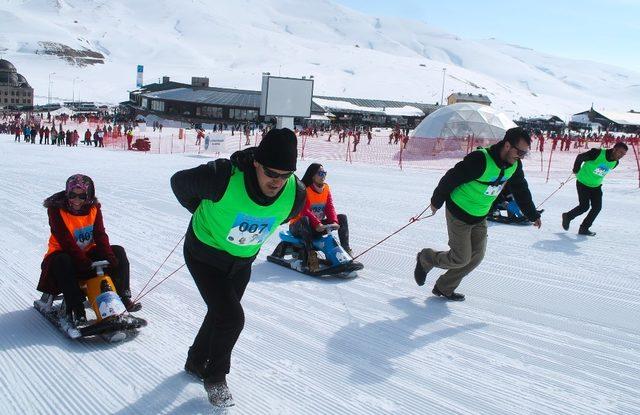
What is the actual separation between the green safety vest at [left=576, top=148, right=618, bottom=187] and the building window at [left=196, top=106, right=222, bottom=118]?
5576 centimetres

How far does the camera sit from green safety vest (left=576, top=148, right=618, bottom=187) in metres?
8.44

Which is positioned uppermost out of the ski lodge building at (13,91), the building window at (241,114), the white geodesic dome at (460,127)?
the ski lodge building at (13,91)

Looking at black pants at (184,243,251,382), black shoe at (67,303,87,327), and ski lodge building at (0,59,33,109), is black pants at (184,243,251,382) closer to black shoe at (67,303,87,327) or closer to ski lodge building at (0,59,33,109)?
black shoe at (67,303,87,327)

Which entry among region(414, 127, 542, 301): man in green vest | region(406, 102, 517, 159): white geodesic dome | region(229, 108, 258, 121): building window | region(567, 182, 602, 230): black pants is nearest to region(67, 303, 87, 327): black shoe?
region(414, 127, 542, 301): man in green vest

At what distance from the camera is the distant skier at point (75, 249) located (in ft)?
12.8

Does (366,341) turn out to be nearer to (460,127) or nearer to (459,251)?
(459,251)

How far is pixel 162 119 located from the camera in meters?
60.6

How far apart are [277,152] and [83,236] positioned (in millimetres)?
2096

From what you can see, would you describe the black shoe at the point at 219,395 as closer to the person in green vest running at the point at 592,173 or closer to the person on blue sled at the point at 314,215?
the person on blue sled at the point at 314,215

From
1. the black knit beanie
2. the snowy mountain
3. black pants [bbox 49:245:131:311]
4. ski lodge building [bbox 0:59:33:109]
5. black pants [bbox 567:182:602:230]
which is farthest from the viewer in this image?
the snowy mountain

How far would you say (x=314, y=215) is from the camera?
5922mm

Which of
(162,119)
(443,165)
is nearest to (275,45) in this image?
(162,119)

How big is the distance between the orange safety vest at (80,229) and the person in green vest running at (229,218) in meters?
1.26

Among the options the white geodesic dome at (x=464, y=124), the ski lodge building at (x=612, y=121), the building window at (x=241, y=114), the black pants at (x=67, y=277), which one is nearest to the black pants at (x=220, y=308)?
the black pants at (x=67, y=277)
